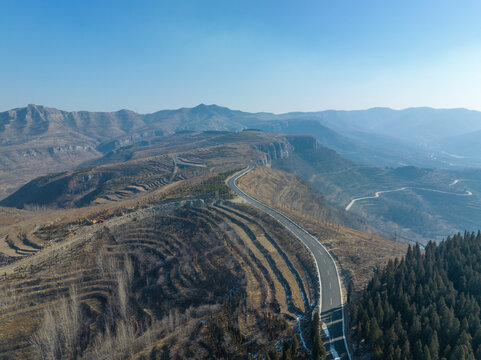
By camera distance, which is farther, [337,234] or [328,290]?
[337,234]

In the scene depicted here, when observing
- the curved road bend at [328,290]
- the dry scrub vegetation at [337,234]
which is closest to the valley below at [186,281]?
the curved road bend at [328,290]

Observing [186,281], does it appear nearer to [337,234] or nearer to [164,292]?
[164,292]

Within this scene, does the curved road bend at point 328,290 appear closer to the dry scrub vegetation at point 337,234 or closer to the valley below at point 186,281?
the valley below at point 186,281

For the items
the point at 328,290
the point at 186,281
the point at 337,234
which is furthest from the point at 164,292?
the point at 337,234

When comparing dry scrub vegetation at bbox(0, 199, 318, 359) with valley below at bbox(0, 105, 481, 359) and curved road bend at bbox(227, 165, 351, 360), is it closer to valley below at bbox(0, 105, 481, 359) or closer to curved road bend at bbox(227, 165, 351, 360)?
valley below at bbox(0, 105, 481, 359)

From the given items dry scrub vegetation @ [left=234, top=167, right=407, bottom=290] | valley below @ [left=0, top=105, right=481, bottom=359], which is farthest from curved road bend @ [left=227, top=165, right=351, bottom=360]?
dry scrub vegetation @ [left=234, top=167, right=407, bottom=290]
